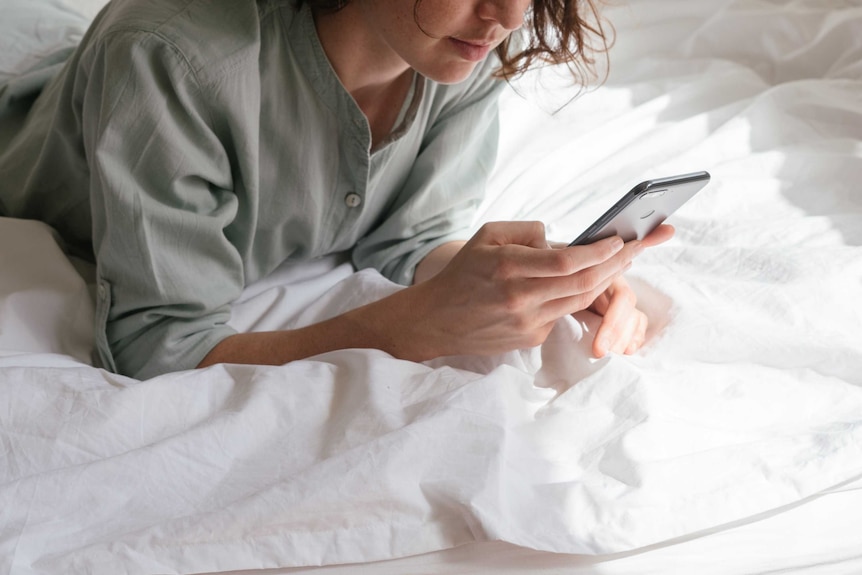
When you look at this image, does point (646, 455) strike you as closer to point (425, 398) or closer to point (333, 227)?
point (425, 398)

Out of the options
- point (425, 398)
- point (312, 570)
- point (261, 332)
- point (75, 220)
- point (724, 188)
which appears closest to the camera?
point (312, 570)

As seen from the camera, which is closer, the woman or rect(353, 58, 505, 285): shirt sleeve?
the woman

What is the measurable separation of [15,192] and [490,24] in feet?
1.97

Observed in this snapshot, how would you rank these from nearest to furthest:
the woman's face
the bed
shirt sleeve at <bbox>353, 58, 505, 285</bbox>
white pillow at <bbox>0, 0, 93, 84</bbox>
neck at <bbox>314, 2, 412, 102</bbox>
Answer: the bed
the woman's face
neck at <bbox>314, 2, 412, 102</bbox>
shirt sleeve at <bbox>353, 58, 505, 285</bbox>
white pillow at <bbox>0, 0, 93, 84</bbox>

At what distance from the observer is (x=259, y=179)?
3.45ft

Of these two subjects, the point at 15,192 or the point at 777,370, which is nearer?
the point at 777,370

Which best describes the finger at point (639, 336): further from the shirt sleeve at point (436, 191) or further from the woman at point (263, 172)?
the shirt sleeve at point (436, 191)

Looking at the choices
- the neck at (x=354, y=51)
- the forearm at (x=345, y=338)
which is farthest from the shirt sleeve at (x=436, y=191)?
the forearm at (x=345, y=338)

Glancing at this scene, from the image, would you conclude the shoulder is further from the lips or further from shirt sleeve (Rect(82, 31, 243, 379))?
the lips

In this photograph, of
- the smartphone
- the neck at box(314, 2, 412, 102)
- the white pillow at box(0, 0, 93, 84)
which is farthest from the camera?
the white pillow at box(0, 0, 93, 84)

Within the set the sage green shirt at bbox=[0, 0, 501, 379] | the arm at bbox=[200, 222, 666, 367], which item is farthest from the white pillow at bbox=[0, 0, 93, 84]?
the arm at bbox=[200, 222, 666, 367]

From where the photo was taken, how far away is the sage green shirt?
91cm

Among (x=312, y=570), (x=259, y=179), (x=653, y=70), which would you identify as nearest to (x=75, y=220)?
(x=259, y=179)

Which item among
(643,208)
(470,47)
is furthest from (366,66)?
(643,208)
